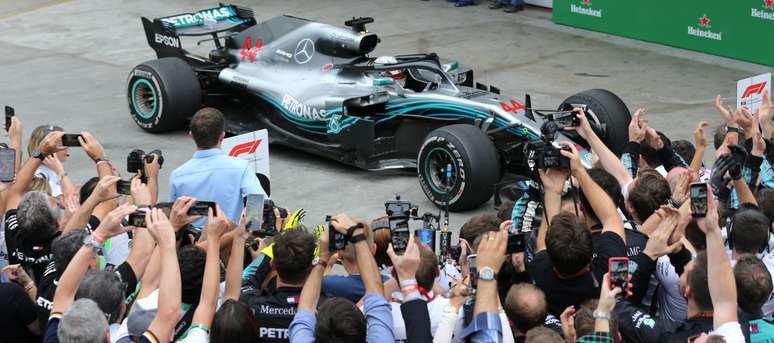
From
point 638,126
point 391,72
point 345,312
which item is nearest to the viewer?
point 345,312

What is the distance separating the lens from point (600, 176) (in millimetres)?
7332

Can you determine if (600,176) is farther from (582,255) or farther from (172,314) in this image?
(172,314)

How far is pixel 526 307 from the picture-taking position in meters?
5.16

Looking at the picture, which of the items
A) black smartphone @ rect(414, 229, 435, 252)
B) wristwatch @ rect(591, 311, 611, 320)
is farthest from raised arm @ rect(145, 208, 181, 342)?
wristwatch @ rect(591, 311, 611, 320)

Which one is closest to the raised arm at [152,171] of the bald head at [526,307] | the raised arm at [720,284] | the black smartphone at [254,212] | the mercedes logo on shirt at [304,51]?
the black smartphone at [254,212]

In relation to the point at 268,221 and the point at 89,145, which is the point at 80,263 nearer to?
the point at 268,221

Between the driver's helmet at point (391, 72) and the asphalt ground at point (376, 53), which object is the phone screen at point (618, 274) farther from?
the driver's helmet at point (391, 72)

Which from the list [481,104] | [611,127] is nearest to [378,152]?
[481,104]

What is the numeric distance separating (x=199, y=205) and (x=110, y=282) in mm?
655

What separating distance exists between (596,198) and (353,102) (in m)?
5.60

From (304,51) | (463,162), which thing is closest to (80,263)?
(463,162)

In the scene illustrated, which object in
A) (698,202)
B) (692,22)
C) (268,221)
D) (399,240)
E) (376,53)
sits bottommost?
(376,53)

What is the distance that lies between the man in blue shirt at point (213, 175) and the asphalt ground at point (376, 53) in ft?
9.92

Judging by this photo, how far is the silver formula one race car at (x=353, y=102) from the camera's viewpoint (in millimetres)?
10914
